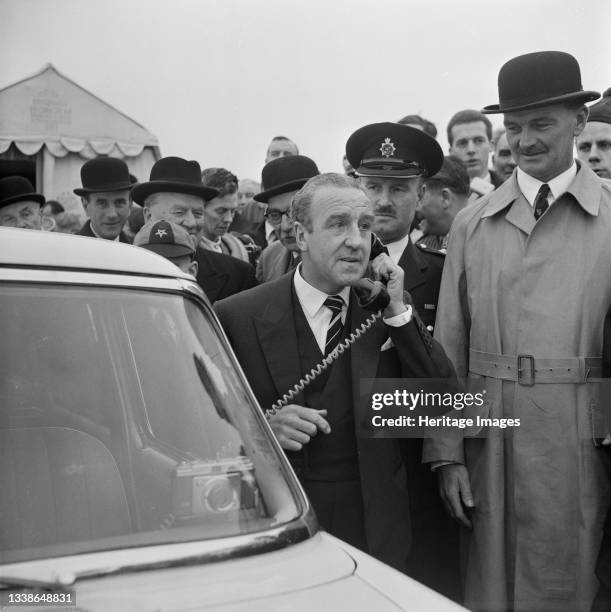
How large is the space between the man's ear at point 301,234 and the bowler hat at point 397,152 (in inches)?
33.0

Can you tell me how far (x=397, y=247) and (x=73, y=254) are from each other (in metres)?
2.14

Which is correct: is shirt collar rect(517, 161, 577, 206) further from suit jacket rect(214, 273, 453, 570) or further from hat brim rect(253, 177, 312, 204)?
hat brim rect(253, 177, 312, 204)

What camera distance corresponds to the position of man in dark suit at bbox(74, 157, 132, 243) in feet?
20.4

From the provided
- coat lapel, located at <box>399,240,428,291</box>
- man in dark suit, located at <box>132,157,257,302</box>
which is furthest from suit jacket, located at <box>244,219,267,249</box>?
coat lapel, located at <box>399,240,428,291</box>

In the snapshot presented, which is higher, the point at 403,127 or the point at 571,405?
the point at 403,127

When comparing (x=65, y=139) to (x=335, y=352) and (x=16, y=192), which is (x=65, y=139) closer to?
(x=16, y=192)

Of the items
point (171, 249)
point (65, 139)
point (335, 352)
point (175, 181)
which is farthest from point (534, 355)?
point (65, 139)

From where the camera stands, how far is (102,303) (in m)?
2.21

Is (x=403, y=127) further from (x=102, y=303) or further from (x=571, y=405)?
(x=102, y=303)

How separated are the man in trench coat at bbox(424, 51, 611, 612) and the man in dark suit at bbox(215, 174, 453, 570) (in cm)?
30

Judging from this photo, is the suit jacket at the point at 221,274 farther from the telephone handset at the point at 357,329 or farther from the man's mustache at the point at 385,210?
the telephone handset at the point at 357,329

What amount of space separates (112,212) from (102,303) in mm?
4190

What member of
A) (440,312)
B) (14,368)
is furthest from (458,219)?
(14,368)

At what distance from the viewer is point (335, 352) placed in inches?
130
